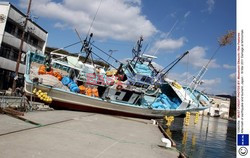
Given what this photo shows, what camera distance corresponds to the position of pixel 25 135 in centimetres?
952

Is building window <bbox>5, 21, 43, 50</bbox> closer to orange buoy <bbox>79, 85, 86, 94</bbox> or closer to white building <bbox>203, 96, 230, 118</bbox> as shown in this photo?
orange buoy <bbox>79, 85, 86, 94</bbox>

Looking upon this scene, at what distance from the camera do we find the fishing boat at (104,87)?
80.8 ft

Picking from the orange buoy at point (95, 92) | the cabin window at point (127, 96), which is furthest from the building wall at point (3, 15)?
the cabin window at point (127, 96)

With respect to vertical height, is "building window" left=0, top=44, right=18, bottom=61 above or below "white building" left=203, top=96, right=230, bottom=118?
above

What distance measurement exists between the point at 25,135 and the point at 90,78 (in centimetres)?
1910

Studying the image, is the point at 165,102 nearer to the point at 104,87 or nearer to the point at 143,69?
the point at 143,69

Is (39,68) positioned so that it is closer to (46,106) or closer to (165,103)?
(46,106)

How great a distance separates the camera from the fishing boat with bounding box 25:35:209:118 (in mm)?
24641

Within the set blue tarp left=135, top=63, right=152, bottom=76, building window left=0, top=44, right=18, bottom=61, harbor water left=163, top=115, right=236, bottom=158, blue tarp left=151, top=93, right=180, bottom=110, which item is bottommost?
harbor water left=163, top=115, right=236, bottom=158

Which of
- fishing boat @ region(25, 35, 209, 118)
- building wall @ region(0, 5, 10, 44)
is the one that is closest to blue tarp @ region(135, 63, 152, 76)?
fishing boat @ region(25, 35, 209, 118)

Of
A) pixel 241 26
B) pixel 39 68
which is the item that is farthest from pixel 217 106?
pixel 241 26

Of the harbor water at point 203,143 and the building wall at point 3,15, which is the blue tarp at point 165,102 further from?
the building wall at point 3,15

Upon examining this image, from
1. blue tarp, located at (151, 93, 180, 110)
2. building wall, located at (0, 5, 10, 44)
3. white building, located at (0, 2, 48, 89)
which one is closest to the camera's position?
blue tarp, located at (151, 93, 180, 110)

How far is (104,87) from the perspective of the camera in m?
29.0
